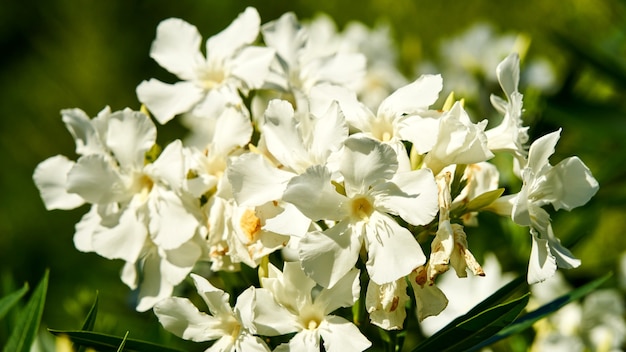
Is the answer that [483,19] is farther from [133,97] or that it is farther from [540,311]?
[540,311]

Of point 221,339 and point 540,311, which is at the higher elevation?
point 221,339

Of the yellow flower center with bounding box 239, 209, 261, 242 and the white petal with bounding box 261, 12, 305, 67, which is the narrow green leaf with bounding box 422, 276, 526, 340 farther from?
the white petal with bounding box 261, 12, 305, 67

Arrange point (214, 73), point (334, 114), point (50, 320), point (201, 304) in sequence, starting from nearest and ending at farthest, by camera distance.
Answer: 1. point (334, 114)
2. point (214, 73)
3. point (201, 304)
4. point (50, 320)

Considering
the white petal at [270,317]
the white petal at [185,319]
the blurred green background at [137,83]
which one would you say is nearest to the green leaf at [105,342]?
the white petal at [185,319]

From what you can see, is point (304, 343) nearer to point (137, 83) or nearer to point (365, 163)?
point (365, 163)

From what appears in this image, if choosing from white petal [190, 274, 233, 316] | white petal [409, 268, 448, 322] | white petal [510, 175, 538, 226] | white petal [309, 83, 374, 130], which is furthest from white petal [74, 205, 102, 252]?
white petal [510, 175, 538, 226]

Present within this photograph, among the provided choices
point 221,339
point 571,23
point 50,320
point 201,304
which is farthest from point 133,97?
point 221,339

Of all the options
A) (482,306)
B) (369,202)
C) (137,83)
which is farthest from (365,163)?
Result: (137,83)
